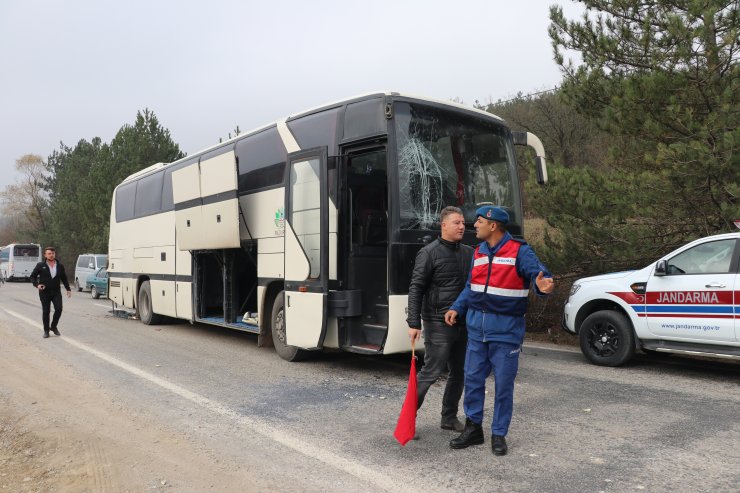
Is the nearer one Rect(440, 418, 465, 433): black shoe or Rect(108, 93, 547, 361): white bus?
Rect(440, 418, 465, 433): black shoe

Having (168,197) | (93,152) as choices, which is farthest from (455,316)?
(93,152)

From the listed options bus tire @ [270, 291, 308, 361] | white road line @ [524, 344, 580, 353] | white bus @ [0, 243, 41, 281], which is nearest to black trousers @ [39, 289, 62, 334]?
bus tire @ [270, 291, 308, 361]

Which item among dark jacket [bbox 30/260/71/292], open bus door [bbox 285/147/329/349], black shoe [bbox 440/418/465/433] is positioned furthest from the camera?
dark jacket [bbox 30/260/71/292]

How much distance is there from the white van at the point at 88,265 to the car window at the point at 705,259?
74.7 ft

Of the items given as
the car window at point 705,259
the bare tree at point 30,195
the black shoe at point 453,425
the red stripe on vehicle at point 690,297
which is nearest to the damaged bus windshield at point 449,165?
the red stripe on vehicle at point 690,297

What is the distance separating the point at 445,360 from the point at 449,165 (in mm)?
3030

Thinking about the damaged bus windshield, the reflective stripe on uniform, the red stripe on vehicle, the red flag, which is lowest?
the red flag

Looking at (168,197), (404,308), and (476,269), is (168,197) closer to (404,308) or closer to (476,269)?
(404,308)

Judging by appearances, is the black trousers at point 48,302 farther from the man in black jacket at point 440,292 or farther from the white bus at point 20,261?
the white bus at point 20,261

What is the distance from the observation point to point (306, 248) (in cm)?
770

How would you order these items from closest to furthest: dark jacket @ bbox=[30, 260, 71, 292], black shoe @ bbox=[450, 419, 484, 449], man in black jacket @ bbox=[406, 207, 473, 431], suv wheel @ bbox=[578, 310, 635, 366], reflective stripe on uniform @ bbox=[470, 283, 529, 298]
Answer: reflective stripe on uniform @ bbox=[470, 283, 529, 298] → black shoe @ bbox=[450, 419, 484, 449] → man in black jacket @ bbox=[406, 207, 473, 431] → suv wheel @ bbox=[578, 310, 635, 366] → dark jacket @ bbox=[30, 260, 71, 292]

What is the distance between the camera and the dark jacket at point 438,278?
16.0 ft

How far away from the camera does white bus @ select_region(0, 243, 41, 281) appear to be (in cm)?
3981

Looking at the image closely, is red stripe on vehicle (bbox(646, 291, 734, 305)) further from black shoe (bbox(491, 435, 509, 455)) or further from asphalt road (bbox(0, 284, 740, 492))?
black shoe (bbox(491, 435, 509, 455))
